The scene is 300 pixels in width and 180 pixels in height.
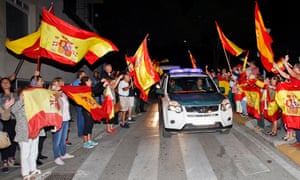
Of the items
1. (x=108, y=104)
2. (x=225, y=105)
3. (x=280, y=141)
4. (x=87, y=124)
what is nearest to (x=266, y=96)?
(x=225, y=105)

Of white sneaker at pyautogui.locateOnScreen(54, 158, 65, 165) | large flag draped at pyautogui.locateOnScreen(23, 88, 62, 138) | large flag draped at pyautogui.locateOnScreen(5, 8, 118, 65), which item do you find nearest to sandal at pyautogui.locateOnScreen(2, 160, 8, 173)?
white sneaker at pyautogui.locateOnScreen(54, 158, 65, 165)

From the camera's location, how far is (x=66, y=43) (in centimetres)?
725

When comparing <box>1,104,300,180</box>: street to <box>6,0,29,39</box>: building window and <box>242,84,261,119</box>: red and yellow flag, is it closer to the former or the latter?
<box>242,84,261,119</box>: red and yellow flag

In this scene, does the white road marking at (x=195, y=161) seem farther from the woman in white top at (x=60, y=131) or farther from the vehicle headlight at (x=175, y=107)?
the woman in white top at (x=60, y=131)

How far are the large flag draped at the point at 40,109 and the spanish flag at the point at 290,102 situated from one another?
5.30 m

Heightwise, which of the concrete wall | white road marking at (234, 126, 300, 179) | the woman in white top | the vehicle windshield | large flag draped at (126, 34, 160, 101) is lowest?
white road marking at (234, 126, 300, 179)

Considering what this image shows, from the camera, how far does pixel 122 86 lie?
11.6 metres

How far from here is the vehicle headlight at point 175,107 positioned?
8.51m

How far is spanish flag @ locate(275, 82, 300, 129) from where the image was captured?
7637 mm

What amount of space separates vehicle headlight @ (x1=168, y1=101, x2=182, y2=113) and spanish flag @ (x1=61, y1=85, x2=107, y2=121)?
1.83 meters

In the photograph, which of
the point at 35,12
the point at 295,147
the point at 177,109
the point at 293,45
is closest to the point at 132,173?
the point at 177,109

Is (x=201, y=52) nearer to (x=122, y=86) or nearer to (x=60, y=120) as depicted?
(x=122, y=86)

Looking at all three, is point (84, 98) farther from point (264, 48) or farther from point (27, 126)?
point (264, 48)

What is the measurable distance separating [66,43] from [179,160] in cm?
362
